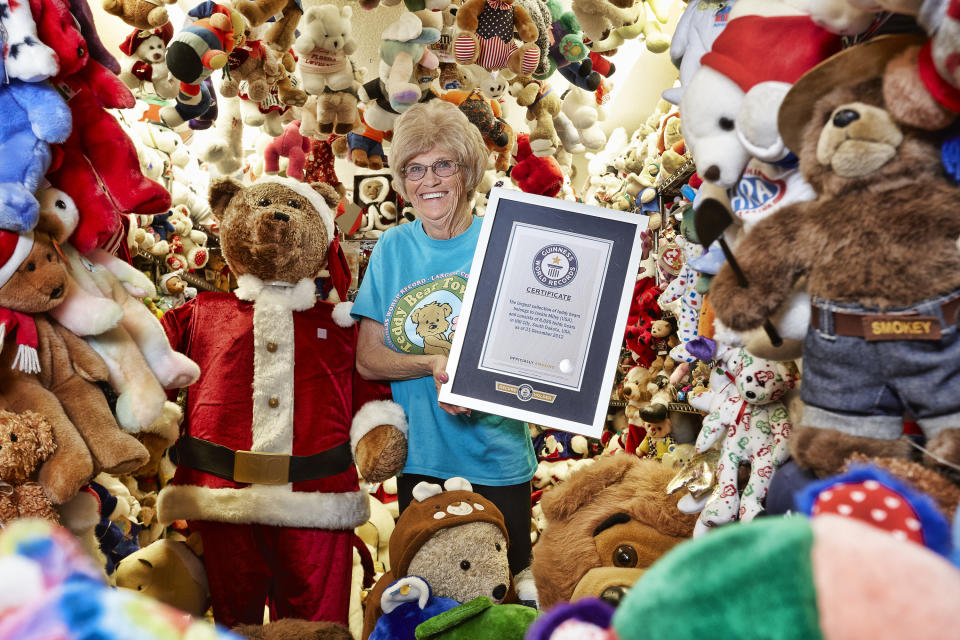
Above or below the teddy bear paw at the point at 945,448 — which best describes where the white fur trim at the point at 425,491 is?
below

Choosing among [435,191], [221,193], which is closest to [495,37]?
[435,191]

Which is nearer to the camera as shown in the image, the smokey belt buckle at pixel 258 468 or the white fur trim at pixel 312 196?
the smokey belt buckle at pixel 258 468

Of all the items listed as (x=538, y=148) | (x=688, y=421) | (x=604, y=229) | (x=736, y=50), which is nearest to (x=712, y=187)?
(x=736, y=50)

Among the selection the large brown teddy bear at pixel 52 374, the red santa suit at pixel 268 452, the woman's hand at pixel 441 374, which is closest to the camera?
the large brown teddy bear at pixel 52 374

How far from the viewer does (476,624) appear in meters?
1.26

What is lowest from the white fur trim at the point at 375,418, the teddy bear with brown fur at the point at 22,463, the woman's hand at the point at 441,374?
the teddy bear with brown fur at the point at 22,463

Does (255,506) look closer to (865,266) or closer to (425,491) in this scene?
(425,491)

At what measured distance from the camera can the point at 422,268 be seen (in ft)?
6.16

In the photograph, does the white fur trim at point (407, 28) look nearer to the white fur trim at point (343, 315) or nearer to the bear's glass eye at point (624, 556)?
the white fur trim at point (343, 315)

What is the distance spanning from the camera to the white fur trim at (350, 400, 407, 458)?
1.87m

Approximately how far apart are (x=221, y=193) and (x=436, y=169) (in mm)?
691

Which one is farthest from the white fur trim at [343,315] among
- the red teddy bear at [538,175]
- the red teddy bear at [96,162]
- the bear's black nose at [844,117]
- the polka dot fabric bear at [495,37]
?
the red teddy bear at [538,175]

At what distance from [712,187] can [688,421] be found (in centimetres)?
207

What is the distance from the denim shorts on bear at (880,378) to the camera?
0.71m
